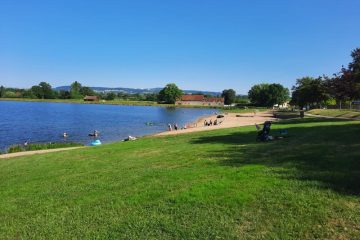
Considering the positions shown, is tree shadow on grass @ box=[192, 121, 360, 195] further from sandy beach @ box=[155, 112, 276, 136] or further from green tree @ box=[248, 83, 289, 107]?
green tree @ box=[248, 83, 289, 107]

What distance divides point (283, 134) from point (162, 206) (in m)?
12.8

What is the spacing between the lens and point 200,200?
24.1 ft

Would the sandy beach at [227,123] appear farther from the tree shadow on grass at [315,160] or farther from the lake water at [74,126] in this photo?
the tree shadow on grass at [315,160]

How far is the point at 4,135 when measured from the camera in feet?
166

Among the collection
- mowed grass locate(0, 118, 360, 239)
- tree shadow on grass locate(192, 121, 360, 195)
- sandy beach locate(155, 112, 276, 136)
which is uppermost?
tree shadow on grass locate(192, 121, 360, 195)

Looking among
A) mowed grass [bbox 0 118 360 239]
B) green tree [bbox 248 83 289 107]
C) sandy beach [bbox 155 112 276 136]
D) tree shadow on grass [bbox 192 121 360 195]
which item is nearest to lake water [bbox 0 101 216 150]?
sandy beach [bbox 155 112 276 136]

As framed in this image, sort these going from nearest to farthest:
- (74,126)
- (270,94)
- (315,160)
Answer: (315,160) → (74,126) → (270,94)

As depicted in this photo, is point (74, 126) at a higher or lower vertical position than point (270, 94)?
lower

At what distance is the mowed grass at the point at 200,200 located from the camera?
618cm

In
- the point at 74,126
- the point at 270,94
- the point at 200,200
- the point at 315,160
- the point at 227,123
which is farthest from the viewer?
the point at 270,94

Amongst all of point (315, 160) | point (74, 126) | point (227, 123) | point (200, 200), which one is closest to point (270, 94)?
point (227, 123)

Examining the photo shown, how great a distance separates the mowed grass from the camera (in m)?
6.18

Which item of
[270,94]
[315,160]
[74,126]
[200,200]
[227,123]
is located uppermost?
[270,94]

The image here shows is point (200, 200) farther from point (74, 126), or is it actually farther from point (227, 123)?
point (74, 126)
